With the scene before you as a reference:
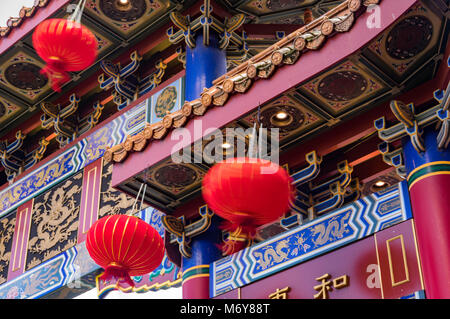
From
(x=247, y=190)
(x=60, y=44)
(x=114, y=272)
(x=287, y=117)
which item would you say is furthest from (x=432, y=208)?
(x=60, y=44)

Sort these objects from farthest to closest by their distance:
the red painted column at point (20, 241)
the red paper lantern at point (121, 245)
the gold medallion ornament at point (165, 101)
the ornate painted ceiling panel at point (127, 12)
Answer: the red painted column at point (20, 241)
the ornate painted ceiling panel at point (127, 12)
the gold medallion ornament at point (165, 101)
the red paper lantern at point (121, 245)

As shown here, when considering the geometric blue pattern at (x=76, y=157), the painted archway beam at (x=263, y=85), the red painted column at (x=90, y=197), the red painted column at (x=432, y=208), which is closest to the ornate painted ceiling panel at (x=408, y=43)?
the painted archway beam at (x=263, y=85)

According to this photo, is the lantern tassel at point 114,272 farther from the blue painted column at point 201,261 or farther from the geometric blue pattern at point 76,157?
the geometric blue pattern at point 76,157

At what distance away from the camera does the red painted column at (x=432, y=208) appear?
4855 mm

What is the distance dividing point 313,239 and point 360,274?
0.59 metres

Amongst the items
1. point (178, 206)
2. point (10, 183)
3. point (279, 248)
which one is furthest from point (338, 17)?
point (10, 183)

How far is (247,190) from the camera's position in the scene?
4.83m

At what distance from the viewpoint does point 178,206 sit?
→ 23.1 feet

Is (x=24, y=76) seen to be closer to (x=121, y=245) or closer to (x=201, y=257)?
(x=201, y=257)

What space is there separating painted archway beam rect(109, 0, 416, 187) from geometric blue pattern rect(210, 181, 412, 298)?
66cm

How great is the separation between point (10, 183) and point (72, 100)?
1500 mm

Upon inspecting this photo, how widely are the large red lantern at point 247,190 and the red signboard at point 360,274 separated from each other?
0.84 meters

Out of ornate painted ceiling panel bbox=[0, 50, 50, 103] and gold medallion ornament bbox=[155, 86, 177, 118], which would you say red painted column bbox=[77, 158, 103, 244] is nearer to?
gold medallion ornament bbox=[155, 86, 177, 118]

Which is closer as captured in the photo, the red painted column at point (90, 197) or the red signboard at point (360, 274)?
the red signboard at point (360, 274)
